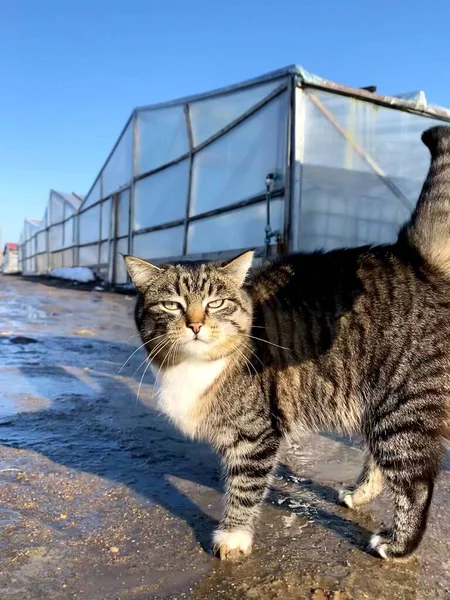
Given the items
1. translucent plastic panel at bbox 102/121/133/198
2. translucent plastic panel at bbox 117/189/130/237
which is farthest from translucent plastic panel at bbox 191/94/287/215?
translucent plastic panel at bbox 117/189/130/237

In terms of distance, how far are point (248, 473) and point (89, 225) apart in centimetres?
1788

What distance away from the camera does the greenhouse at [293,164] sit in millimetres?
7434

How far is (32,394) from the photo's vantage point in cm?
359

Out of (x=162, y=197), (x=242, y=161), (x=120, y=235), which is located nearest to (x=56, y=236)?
(x=120, y=235)

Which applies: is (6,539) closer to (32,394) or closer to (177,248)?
(32,394)

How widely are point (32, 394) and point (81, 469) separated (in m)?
1.30

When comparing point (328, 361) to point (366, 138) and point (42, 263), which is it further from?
point (42, 263)

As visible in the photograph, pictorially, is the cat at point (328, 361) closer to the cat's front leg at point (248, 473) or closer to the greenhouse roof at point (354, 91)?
the cat's front leg at point (248, 473)

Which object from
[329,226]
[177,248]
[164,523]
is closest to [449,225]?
[164,523]

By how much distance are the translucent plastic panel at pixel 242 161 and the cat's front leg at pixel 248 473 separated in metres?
5.93

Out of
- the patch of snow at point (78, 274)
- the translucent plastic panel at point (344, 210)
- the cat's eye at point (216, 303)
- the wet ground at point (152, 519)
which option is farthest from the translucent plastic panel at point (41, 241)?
the cat's eye at point (216, 303)

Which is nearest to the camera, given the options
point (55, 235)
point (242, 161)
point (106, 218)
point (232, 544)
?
point (232, 544)

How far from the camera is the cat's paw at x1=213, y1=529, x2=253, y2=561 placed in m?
1.83

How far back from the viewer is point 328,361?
7.13 ft
